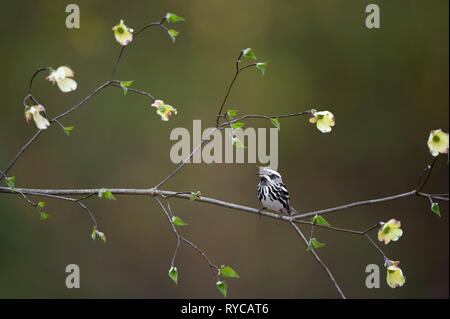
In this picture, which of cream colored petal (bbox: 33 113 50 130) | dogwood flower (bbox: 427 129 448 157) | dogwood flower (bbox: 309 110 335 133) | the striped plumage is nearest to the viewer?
dogwood flower (bbox: 427 129 448 157)

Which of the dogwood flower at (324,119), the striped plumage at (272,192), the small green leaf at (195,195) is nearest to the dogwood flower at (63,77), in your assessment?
the small green leaf at (195,195)

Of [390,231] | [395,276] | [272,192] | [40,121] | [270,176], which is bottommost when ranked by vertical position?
[395,276]

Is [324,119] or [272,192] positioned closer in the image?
[324,119]

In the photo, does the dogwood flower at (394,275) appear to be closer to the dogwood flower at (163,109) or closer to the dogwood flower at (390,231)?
the dogwood flower at (390,231)

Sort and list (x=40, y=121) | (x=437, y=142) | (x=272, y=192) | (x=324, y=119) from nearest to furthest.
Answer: (x=437, y=142)
(x=40, y=121)
(x=324, y=119)
(x=272, y=192)

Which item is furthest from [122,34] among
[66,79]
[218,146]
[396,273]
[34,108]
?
[218,146]

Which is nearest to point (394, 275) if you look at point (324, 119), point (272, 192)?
point (324, 119)

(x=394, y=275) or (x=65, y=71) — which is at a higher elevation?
(x=65, y=71)

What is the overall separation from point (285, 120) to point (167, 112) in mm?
2856

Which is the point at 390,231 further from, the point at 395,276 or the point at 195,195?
the point at 195,195

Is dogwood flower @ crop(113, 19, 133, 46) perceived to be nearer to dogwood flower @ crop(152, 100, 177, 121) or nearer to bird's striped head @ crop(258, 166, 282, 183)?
dogwood flower @ crop(152, 100, 177, 121)

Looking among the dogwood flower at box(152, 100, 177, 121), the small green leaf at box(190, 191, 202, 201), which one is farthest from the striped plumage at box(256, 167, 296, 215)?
the dogwood flower at box(152, 100, 177, 121)

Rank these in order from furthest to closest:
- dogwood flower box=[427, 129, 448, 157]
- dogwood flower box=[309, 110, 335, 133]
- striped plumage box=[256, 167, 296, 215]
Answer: striped plumage box=[256, 167, 296, 215]
dogwood flower box=[309, 110, 335, 133]
dogwood flower box=[427, 129, 448, 157]

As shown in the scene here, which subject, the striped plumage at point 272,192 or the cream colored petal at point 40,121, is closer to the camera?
the cream colored petal at point 40,121
